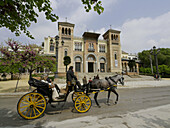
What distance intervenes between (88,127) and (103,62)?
28030 millimetres

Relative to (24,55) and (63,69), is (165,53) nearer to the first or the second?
(63,69)

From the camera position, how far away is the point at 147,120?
285 centimetres

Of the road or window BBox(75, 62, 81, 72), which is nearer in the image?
the road

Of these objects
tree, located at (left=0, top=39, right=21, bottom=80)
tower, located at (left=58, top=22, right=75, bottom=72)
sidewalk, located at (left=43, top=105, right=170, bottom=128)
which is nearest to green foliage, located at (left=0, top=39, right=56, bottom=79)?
tree, located at (left=0, top=39, right=21, bottom=80)

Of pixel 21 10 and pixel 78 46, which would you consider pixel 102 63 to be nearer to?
pixel 78 46

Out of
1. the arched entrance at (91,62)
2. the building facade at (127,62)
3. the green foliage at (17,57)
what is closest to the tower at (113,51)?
the building facade at (127,62)

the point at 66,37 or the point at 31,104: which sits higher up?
the point at 66,37

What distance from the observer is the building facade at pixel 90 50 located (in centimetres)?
2616

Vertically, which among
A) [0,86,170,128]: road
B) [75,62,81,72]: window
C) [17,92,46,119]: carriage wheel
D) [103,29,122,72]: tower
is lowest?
[0,86,170,128]: road

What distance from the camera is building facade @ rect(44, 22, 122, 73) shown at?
1030 inches

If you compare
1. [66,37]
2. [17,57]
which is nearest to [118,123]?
[17,57]

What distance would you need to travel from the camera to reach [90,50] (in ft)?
92.2

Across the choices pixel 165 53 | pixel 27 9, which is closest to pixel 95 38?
pixel 27 9

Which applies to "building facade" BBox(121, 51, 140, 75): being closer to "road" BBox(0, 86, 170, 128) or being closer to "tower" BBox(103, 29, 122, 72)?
"tower" BBox(103, 29, 122, 72)
